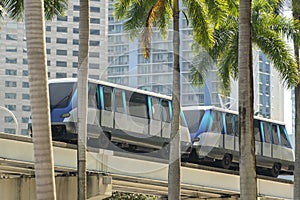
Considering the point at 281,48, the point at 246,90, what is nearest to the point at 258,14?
the point at 281,48

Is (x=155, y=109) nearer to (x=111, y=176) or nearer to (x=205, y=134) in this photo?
(x=205, y=134)

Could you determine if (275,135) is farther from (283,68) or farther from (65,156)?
(65,156)

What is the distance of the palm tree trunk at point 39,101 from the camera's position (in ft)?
46.3

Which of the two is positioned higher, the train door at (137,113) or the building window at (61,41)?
the building window at (61,41)

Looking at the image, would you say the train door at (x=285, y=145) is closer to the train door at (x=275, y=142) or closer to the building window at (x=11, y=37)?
the train door at (x=275, y=142)

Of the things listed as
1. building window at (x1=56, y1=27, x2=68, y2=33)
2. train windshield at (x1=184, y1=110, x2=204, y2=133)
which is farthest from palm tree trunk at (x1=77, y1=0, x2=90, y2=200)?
building window at (x1=56, y1=27, x2=68, y2=33)

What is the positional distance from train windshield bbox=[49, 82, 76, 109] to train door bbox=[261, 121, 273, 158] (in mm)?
12520

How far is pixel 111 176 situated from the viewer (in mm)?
28516

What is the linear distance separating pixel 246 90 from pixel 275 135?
2261 centimetres

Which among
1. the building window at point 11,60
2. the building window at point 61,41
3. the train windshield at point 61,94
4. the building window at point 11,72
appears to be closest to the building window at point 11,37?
the building window at point 11,60

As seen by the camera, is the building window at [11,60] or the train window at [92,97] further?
the building window at [11,60]

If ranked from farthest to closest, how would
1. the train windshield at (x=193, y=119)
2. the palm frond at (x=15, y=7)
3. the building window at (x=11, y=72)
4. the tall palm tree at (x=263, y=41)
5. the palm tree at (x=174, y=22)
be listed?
the building window at (x=11, y=72)
the train windshield at (x=193, y=119)
the tall palm tree at (x=263, y=41)
the palm tree at (x=174, y=22)
the palm frond at (x=15, y=7)

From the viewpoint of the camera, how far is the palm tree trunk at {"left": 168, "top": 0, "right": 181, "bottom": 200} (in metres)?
27.9

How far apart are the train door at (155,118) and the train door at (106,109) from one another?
8.74 feet
